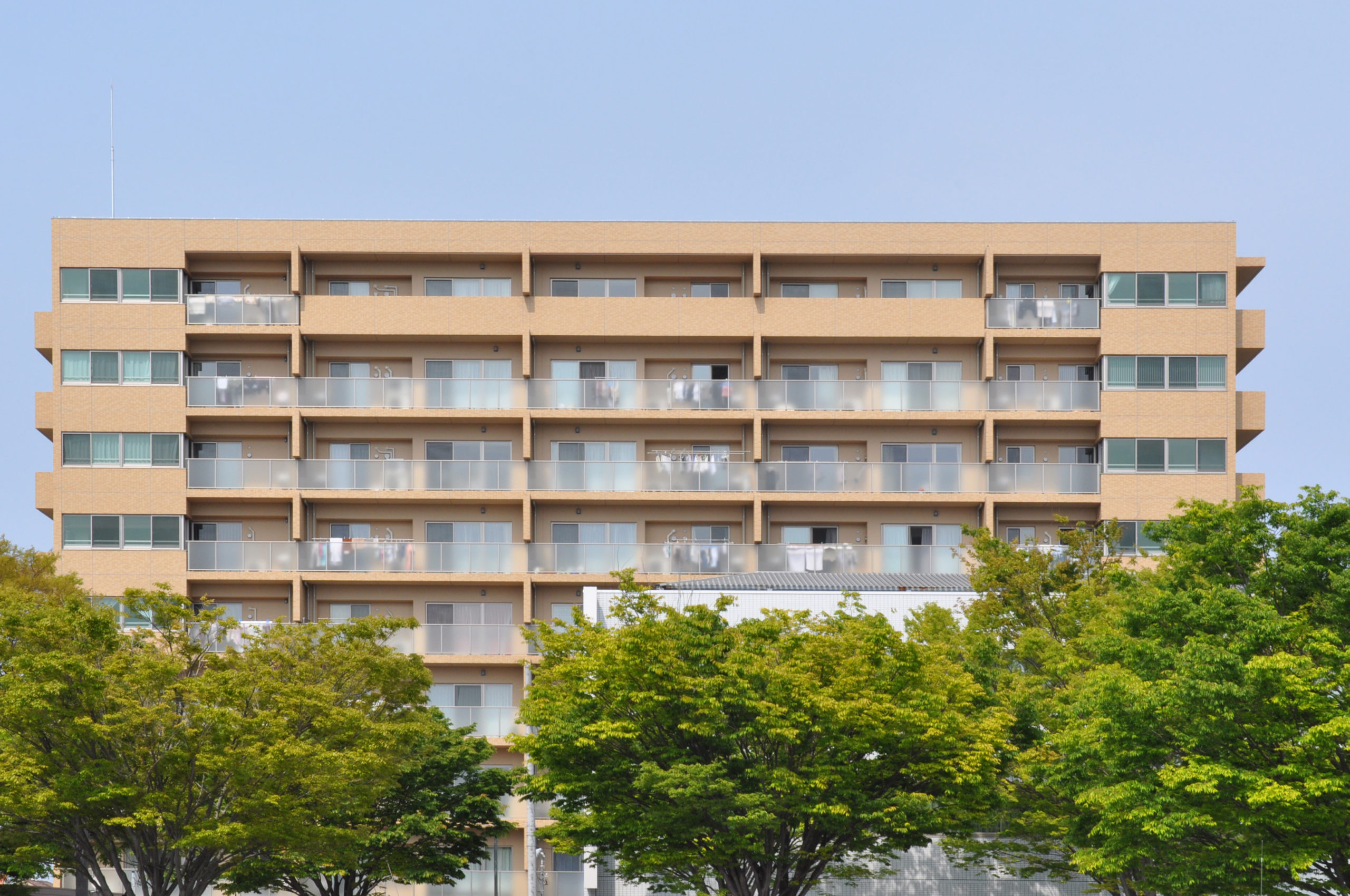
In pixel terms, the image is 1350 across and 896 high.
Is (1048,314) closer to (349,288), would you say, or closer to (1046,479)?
(1046,479)

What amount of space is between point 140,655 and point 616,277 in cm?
2945

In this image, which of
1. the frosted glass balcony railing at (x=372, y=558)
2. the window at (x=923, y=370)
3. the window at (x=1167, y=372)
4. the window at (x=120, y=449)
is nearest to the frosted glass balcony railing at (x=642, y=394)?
the window at (x=923, y=370)

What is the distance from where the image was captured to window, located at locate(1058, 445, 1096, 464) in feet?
179

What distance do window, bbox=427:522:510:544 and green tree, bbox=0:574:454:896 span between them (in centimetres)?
2153

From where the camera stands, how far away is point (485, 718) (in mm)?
51438

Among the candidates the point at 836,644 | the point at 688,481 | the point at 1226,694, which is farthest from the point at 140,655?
the point at 688,481

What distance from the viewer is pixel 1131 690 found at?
84.1 feet

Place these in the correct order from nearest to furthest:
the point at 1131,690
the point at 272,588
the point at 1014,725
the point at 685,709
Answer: the point at 1131,690, the point at 685,709, the point at 1014,725, the point at 272,588

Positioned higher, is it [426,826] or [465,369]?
[465,369]

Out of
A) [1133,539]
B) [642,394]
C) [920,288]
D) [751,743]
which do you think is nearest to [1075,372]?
[920,288]

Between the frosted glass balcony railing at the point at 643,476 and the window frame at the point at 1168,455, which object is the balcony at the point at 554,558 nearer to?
the frosted glass balcony railing at the point at 643,476

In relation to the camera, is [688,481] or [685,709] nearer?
[685,709]

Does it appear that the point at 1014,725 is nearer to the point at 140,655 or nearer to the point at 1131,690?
the point at 1131,690

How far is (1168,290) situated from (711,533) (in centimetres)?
1910
